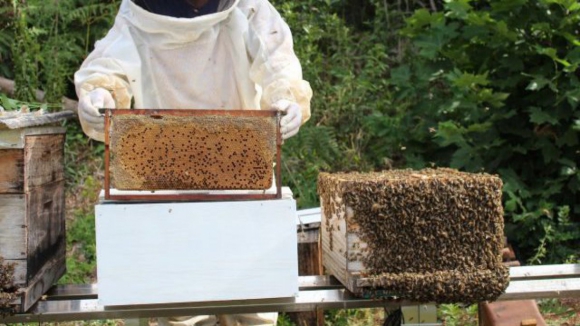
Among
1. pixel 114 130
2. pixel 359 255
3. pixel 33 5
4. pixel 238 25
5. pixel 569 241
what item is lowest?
pixel 569 241

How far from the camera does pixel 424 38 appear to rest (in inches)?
178

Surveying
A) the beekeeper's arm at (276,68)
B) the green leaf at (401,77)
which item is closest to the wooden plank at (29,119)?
the beekeeper's arm at (276,68)

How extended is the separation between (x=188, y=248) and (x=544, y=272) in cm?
111

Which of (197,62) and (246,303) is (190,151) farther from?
(197,62)

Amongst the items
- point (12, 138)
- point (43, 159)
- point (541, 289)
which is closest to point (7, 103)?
point (43, 159)

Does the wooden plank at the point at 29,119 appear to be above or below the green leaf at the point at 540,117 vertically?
above

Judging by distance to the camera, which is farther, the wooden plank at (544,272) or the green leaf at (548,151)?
the green leaf at (548,151)

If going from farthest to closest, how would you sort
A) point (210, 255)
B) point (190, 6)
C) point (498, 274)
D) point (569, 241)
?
point (569, 241) → point (190, 6) → point (498, 274) → point (210, 255)

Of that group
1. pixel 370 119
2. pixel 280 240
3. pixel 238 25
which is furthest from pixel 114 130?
pixel 370 119

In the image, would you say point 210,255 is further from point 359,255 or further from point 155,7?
point 155,7

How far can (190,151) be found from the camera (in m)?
1.92

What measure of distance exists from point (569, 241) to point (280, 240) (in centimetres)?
289

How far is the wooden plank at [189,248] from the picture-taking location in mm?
1855

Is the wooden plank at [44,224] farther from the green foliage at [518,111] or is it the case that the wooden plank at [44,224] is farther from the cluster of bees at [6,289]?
the green foliage at [518,111]
